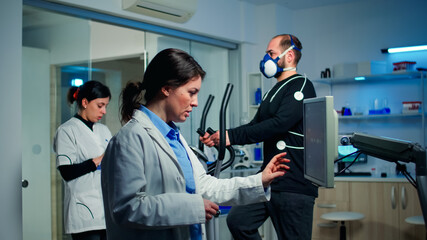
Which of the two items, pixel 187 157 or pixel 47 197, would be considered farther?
pixel 47 197

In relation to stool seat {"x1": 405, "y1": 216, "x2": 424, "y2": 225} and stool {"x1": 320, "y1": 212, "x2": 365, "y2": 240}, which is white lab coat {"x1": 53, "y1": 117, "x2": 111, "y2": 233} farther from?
stool seat {"x1": 405, "y1": 216, "x2": 424, "y2": 225}

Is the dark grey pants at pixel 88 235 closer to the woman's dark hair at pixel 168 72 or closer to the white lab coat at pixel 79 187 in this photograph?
the white lab coat at pixel 79 187

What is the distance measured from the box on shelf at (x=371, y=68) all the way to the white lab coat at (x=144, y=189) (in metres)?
3.87

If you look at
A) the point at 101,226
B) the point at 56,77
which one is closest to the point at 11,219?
the point at 101,226

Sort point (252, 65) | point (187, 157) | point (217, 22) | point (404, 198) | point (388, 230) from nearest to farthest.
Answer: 1. point (187, 157)
2. point (404, 198)
3. point (388, 230)
4. point (217, 22)
5. point (252, 65)

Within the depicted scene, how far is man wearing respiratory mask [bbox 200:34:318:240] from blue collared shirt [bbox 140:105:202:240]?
2.64 feet

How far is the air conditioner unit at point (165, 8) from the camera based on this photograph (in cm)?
374

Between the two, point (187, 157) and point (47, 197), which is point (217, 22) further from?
point (187, 157)

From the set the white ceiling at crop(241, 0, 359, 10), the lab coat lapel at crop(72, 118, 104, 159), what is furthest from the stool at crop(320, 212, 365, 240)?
the white ceiling at crop(241, 0, 359, 10)

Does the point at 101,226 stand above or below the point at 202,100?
below

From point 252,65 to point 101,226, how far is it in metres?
3.19

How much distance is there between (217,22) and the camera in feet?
15.8

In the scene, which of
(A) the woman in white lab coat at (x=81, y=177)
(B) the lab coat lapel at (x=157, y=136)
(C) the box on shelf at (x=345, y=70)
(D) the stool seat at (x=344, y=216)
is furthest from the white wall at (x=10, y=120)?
(C) the box on shelf at (x=345, y=70)

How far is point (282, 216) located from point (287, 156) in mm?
307
